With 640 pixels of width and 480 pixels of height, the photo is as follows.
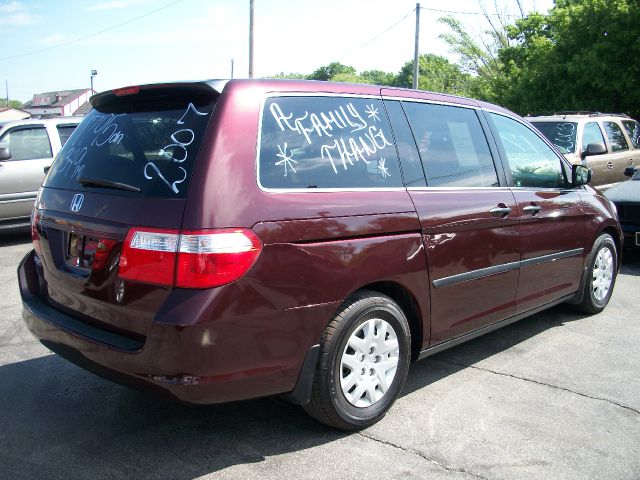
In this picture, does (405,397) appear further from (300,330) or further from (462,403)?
(300,330)

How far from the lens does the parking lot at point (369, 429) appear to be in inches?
117

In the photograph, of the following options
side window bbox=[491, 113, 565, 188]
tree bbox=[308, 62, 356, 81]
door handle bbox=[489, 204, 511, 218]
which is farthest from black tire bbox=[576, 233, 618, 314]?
tree bbox=[308, 62, 356, 81]

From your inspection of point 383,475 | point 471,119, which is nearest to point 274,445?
point 383,475

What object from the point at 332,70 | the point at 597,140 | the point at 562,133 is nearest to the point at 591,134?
the point at 597,140

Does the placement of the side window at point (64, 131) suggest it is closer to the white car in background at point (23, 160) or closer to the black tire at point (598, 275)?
the white car in background at point (23, 160)

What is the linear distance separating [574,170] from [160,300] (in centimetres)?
379

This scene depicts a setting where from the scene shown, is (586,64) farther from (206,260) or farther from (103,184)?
(206,260)

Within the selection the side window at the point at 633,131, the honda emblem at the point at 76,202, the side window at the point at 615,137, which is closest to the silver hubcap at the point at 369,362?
the honda emblem at the point at 76,202

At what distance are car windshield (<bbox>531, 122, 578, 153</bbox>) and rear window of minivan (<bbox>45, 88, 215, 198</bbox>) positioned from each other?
754cm

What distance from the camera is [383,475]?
290cm

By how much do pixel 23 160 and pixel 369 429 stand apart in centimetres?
758

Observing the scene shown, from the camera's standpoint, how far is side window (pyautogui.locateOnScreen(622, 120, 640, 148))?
10.9 m

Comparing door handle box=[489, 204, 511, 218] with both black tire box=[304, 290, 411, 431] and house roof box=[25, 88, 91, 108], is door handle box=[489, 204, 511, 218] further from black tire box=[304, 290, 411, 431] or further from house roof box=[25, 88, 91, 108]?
house roof box=[25, 88, 91, 108]

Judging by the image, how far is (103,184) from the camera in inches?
120
